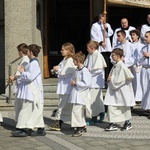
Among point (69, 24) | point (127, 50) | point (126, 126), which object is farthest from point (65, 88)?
point (69, 24)

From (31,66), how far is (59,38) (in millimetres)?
7463

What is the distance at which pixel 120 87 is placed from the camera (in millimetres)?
7863

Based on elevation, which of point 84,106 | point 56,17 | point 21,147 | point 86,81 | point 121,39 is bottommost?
point 21,147

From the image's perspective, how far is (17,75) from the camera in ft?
25.4

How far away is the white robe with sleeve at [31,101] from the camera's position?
24.4 feet

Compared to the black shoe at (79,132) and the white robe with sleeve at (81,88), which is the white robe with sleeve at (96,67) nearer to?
the white robe with sleeve at (81,88)

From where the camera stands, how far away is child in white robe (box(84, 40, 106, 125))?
8.31 meters

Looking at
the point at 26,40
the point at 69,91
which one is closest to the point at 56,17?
the point at 26,40

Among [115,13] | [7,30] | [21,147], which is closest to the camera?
[21,147]

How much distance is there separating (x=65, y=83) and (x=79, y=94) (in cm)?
55

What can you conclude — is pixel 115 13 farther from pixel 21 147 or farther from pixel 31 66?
pixel 21 147

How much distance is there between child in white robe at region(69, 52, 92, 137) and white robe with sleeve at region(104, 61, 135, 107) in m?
0.54

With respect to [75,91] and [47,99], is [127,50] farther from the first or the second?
[47,99]

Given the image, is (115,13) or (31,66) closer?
(31,66)
